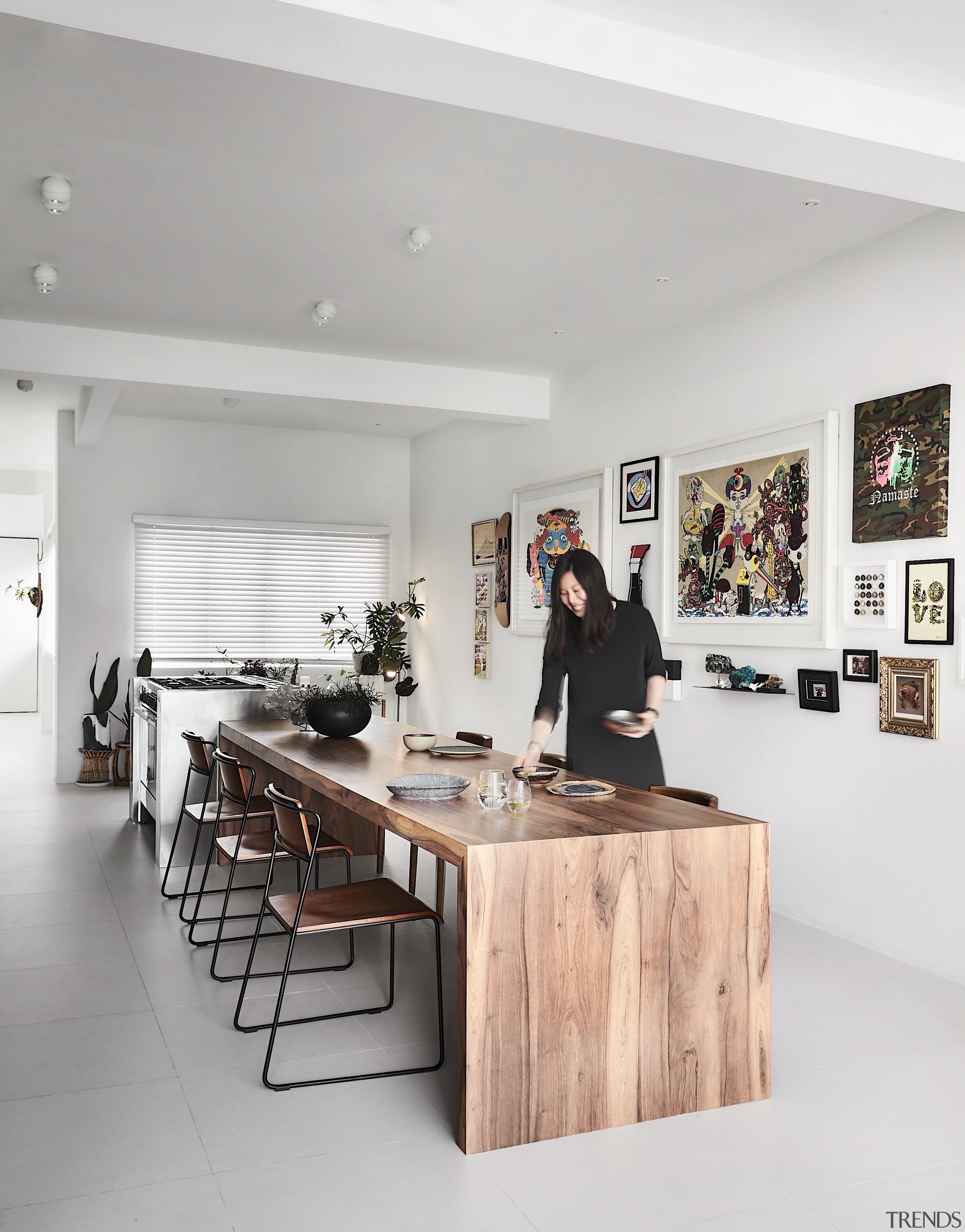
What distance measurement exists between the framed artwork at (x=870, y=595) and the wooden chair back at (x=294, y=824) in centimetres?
237

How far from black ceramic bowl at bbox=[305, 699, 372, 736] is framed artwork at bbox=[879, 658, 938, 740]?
2191mm

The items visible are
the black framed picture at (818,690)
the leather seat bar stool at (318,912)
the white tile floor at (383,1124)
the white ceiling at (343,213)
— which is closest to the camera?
the white tile floor at (383,1124)

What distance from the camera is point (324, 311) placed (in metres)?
4.84

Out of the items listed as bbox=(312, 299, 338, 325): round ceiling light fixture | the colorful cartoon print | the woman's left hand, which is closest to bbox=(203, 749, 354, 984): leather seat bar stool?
the woman's left hand

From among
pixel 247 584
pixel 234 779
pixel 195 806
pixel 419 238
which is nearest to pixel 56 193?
pixel 419 238

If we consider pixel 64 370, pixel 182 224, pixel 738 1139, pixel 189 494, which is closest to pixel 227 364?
pixel 64 370

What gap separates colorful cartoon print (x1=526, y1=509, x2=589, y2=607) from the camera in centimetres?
600

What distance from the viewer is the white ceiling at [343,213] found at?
297 centimetres

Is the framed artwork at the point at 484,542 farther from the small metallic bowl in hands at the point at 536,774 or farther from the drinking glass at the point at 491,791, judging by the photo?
the drinking glass at the point at 491,791

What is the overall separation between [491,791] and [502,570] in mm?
4141

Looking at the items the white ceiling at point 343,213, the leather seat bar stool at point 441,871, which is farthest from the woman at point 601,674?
the white ceiling at point 343,213

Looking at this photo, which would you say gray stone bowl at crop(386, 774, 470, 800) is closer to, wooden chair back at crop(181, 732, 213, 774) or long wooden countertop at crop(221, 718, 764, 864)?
long wooden countertop at crop(221, 718, 764, 864)

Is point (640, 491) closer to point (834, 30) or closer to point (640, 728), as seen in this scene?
point (640, 728)

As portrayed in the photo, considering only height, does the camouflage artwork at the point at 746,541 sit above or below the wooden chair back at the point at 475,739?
above
